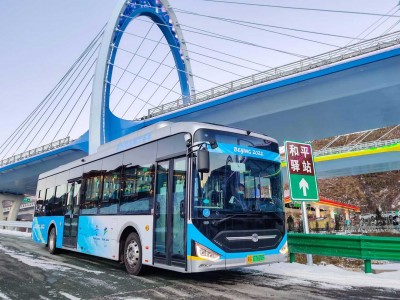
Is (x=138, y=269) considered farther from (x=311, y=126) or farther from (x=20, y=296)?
(x=311, y=126)

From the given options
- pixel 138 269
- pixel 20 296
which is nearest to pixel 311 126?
pixel 138 269

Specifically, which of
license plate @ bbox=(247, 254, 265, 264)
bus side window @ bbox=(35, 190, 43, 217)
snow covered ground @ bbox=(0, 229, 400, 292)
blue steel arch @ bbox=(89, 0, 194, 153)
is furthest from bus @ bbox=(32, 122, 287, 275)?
blue steel arch @ bbox=(89, 0, 194, 153)

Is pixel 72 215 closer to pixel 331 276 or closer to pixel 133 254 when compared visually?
pixel 133 254

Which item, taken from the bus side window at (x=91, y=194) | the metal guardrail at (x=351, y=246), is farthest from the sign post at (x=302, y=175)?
the bus side window at (x=91, y=194)

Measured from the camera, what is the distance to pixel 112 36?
2934 centimetres

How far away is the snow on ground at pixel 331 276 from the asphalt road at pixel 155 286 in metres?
0.31

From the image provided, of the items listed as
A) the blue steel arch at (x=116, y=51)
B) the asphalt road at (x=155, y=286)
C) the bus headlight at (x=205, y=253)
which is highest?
the blue steel arch at (x=116, y=51)

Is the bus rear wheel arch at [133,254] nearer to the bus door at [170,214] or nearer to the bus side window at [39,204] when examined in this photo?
the bus door at [170,214]

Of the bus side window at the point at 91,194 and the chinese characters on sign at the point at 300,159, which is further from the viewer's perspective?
the bus side window at the point at 91,194

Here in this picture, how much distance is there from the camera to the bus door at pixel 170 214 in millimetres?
6316

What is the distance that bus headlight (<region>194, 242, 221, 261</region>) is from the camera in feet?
19.6

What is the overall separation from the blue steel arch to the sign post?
16.9m

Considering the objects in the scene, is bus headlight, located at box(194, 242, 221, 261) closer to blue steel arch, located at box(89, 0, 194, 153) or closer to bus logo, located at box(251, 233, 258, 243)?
bus logo, located at box(251, 233, 258, 243)

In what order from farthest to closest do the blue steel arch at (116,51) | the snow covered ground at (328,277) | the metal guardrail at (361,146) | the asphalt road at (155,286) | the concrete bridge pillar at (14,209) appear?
the concrete bridge pillar at (14,209) → the metal guardrail at (361,146) → the blue steel arch at (116,51) → the snow covered ground at (328,277) → the asphalt road at (155,286)
